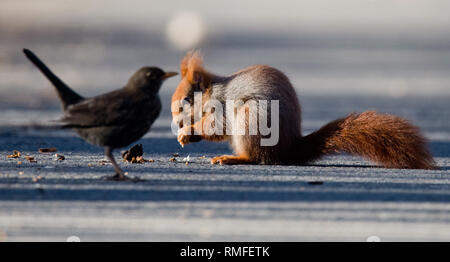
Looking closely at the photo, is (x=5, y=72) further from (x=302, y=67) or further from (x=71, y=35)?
(x=71, y=35)

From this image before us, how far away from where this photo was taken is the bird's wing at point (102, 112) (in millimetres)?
6207

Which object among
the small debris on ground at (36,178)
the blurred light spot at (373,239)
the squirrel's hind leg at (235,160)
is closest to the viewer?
the blurred light spot at (373,239)

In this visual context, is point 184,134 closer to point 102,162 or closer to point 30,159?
point 102,162

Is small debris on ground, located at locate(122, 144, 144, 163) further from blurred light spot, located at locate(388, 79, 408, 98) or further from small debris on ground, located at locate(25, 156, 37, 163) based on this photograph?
blurred light spot, located at locate(388, 79, 408, 98)

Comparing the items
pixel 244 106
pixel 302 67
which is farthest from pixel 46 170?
pixel 302 67

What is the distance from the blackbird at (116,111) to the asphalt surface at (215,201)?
0.37m

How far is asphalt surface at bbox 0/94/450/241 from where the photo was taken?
201 inches

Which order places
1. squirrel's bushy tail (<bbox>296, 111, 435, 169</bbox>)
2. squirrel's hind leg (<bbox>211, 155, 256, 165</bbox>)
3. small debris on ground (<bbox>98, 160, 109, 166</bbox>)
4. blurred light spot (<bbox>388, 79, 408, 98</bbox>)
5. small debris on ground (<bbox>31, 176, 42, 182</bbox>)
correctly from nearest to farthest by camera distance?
small debris on ground (<bbox>31, 176, 42, 182</bbox>) < squirrel's bushy tail (<bbox>296, 111, 435, 169</bbox>) < small debris on ground (<bbox>98, 160, 109, 166</bbox>) < squirrel's hind leg (<bbox>211, 155, 256, 165</bbox>) < blurred light spot (<bbox>388, 79, 408, 98</bbox>)

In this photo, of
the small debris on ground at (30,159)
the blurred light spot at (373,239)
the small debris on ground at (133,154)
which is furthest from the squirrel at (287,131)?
the blurred light spot at (373,239)

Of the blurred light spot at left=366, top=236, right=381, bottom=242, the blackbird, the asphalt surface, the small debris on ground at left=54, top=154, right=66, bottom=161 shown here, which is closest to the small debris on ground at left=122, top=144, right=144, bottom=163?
the asphalt surface

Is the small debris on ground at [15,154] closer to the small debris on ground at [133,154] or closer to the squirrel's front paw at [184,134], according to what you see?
the small debris on ground at [133,154]

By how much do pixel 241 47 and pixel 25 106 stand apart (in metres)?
12.9

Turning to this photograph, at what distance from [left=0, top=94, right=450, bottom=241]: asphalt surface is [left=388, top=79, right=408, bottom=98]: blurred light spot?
21.5 feet

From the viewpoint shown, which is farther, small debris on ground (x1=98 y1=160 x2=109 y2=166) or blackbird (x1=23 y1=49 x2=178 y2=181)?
small debris on ground (x1=98 y1=160 x2=109 y2=166)
